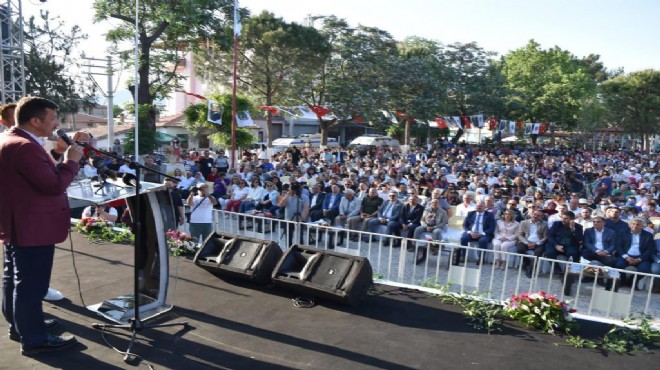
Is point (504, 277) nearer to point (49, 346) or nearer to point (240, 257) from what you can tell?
point (240, 257)

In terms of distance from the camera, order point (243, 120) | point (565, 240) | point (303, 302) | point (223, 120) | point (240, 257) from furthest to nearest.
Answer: point (223, 120) < point (243, 120) < point (565, 240) < point (240, 257) < point (303, 302)

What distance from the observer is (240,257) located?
5129 mm

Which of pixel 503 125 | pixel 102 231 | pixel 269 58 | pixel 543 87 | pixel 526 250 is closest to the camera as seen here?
pixel 102 231

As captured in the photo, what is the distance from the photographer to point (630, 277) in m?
6.80

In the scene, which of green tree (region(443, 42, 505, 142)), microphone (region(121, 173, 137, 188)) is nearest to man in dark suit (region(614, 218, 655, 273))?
microphone (region(121, 173, 137, 188))

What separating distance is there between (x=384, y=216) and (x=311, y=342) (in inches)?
215

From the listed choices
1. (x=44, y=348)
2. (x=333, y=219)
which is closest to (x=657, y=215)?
(x=333, y=219)

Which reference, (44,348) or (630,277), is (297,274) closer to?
(44,348)

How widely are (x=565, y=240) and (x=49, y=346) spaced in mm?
6804

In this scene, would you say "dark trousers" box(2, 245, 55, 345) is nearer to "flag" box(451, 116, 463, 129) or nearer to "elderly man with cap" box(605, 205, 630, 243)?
"elderly man with cap" box(605, 205, 630, 243)

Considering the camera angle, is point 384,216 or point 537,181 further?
point 537,181

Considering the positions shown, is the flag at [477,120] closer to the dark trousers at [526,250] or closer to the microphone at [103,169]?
the dark trousers at [526,250]

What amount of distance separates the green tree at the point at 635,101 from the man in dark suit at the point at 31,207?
44.8m

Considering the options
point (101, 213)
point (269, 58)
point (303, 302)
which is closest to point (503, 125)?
point (269, 58)
